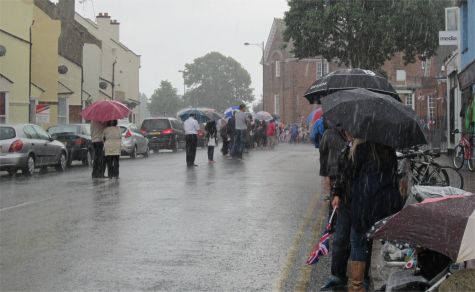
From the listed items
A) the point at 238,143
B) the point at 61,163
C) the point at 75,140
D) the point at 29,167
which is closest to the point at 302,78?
the point at 238,143

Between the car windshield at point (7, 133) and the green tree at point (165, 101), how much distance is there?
89.4 metres

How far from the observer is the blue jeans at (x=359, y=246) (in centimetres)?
593

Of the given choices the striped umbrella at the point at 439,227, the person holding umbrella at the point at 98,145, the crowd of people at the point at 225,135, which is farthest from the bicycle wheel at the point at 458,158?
the striped umbrella at the point at 439,227

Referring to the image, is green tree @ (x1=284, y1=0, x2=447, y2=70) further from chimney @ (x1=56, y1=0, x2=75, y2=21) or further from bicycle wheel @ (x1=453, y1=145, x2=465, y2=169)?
bicycle wheel @ (x1=453, y1=145, x2=465, y2=169)

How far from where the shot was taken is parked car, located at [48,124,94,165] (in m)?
23.4

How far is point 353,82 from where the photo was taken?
900 cm

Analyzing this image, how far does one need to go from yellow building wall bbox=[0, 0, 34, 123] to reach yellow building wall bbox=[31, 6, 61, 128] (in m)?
2.77

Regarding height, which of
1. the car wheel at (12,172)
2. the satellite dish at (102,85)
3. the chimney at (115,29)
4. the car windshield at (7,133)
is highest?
the chimney at (115,29)

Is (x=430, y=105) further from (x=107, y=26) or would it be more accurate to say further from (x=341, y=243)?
(x=341, y=243)

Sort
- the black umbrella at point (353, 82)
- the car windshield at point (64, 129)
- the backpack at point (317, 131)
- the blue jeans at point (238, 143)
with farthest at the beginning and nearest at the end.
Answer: the blue jeans at point (238, 143), the car windshield at point (64, 129), the backpack at point (317, 131), the black umbrella at point (353, 82)

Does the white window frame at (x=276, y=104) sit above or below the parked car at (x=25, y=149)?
above

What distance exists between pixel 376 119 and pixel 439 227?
1.43m

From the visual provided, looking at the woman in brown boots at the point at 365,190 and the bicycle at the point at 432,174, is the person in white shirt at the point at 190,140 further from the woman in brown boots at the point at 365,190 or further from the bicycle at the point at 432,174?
the woman in brown boots at the point at 365,190

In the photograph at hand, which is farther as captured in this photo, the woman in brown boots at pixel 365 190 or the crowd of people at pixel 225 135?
the crowd of people at pixel 225 135
